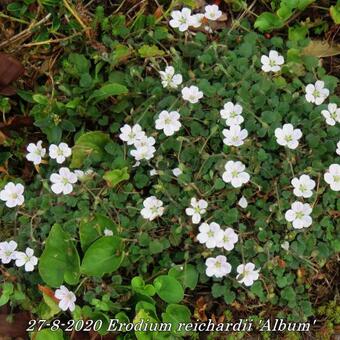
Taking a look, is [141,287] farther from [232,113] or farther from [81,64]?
[81,64]

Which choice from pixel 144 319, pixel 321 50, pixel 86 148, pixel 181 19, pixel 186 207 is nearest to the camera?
pixel 144 319

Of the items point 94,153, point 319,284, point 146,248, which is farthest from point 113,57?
point 319,284

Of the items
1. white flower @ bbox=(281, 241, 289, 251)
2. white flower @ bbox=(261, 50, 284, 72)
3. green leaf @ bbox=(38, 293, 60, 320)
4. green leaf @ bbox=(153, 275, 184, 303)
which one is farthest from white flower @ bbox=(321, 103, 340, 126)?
green leaf @ bbox=(38, 293, 60, 320)

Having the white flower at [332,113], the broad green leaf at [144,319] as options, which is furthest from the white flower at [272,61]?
the broad green leaf at [144,319]

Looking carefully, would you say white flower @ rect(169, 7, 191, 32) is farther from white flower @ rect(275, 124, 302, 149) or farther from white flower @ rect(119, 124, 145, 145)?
white flower @ rect(275, 124, 302, 149)

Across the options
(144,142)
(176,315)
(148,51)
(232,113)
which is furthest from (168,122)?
(176,315)

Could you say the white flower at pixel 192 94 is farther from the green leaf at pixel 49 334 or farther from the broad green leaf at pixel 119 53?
the green leaf at pixel 49 334

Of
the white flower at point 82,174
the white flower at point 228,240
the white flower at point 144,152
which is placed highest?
the white flower at point 144,152
